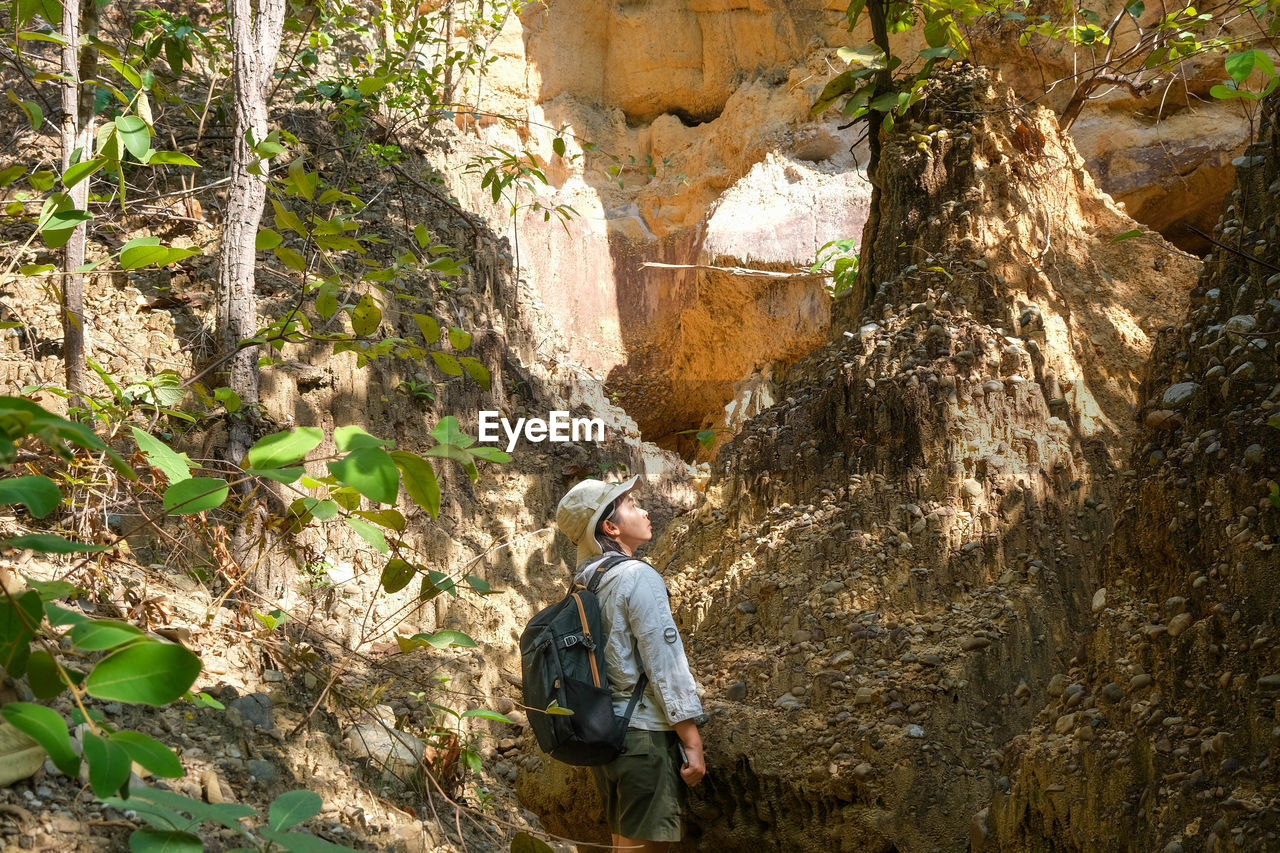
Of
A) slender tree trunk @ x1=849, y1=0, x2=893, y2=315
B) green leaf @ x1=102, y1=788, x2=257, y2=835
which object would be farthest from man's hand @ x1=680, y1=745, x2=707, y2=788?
slender tree trunk @ x1=849, y1=0, x2=893, y2=315

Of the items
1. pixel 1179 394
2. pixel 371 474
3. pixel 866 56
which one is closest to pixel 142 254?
pixel 371 474

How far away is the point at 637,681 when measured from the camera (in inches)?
120

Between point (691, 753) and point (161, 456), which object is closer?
point (161, 456)

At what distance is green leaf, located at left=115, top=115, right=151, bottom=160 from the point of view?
242cm

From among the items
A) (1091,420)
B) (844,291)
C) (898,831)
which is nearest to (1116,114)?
(844,291)

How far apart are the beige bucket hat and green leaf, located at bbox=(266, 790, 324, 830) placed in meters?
1.63

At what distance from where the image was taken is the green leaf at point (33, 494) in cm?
150

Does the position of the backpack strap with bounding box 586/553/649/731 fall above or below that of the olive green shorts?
above

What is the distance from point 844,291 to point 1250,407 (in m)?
2.65

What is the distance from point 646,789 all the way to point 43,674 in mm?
1858

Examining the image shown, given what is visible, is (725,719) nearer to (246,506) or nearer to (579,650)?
(579,650)

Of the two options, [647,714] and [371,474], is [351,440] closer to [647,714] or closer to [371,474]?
[371,474]

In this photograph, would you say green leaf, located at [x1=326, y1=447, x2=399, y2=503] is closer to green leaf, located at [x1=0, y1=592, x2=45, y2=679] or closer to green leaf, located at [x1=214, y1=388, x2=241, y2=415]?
green leaf, located at [x1=0, y1=592, x2=45, y2=679]

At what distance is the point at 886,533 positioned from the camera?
409 cm
